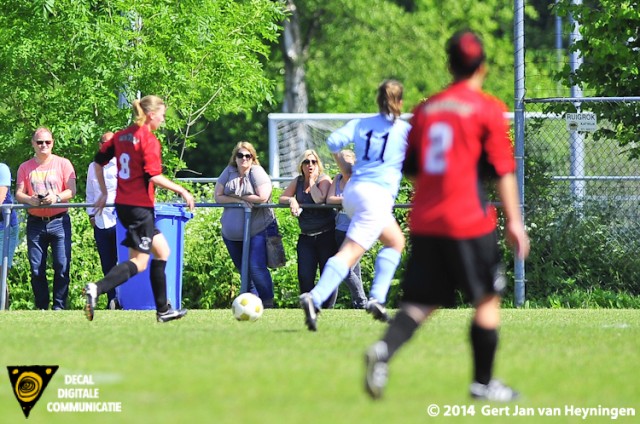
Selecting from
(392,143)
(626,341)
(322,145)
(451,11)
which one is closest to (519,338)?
(626,341)

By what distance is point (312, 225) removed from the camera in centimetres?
1406

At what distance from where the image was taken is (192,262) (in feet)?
50.1

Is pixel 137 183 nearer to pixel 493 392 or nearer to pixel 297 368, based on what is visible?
pixel 297 368

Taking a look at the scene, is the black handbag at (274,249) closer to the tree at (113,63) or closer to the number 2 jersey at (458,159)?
the tree at (113,63)

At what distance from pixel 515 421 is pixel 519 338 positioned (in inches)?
148

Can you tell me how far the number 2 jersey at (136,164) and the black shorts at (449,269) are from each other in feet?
14.3

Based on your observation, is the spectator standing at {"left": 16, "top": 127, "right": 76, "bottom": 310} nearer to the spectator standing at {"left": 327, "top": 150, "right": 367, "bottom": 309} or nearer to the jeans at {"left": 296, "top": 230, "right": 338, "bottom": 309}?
the jeans at {"left": 296, "top": 230, "right": 338, "bottom": 309}

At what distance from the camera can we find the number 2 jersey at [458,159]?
20.7 feet

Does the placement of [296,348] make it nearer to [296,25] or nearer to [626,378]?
[626,378]

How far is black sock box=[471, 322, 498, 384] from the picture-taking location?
20.9ft

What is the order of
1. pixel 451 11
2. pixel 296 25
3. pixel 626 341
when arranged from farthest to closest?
pixel 451 11 → pixel 296 25 → pixel 626 341

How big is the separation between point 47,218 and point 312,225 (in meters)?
2.91

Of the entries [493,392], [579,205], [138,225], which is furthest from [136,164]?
[579,205]

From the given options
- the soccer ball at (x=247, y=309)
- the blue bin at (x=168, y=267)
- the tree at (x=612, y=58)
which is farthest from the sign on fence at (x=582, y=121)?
the soccer ball at (x=247, y=309)
